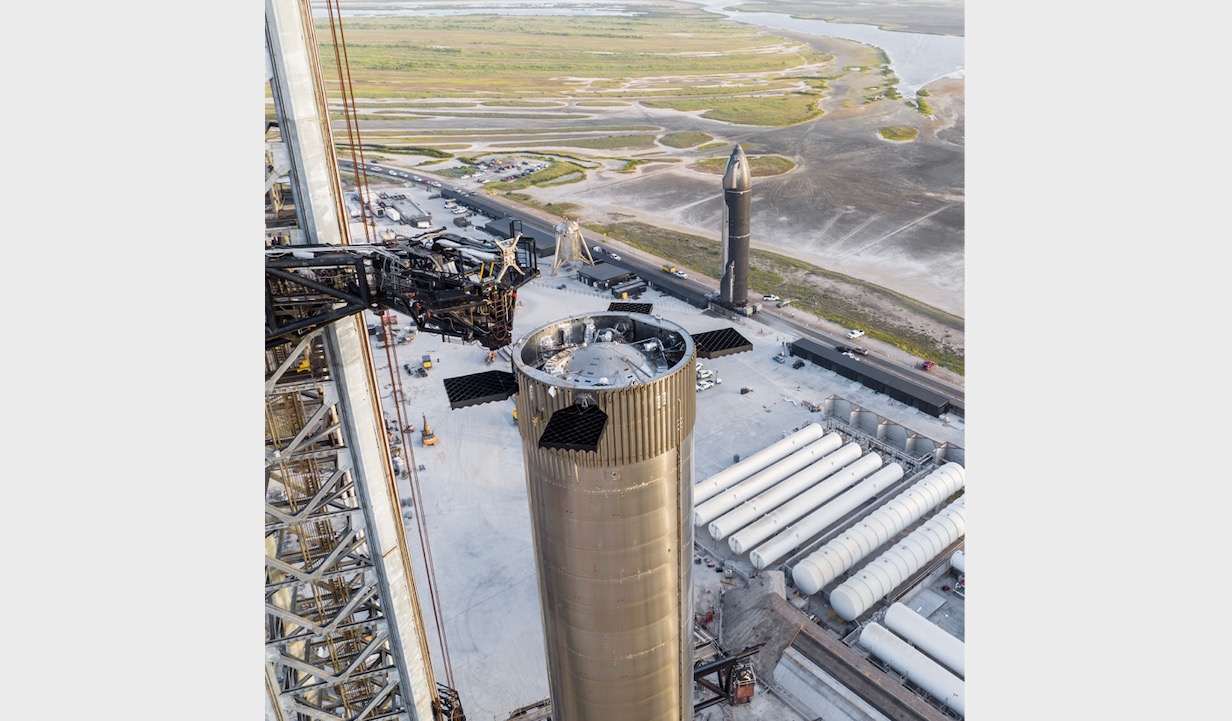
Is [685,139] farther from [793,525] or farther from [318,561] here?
[318,561]

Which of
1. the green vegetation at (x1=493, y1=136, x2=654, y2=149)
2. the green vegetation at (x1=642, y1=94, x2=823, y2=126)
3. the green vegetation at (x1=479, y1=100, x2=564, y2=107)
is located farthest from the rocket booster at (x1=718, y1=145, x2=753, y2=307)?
the green vegetation at (x1=479, y1=100, x2=564, y2=107)

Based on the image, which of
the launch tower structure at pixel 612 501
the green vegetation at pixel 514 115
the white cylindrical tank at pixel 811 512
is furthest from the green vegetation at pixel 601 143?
the launch tower structure at pixel 612 501

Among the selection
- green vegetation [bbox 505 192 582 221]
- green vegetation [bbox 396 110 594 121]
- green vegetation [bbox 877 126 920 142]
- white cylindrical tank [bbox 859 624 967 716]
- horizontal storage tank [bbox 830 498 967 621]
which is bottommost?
white cylindrical tank [bbox 859 624 967 716]

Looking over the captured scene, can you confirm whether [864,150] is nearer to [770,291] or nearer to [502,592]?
[770,291]

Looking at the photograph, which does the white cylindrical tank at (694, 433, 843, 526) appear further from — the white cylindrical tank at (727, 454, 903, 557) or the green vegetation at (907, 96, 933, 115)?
the green vegetation at (907, 96, 933, 115)

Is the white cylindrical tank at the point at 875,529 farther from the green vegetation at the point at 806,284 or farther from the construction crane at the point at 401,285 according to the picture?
the construction crane at the point at 401,285

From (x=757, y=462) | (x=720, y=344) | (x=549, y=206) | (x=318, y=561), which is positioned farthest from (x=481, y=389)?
(x=549, y=206)
